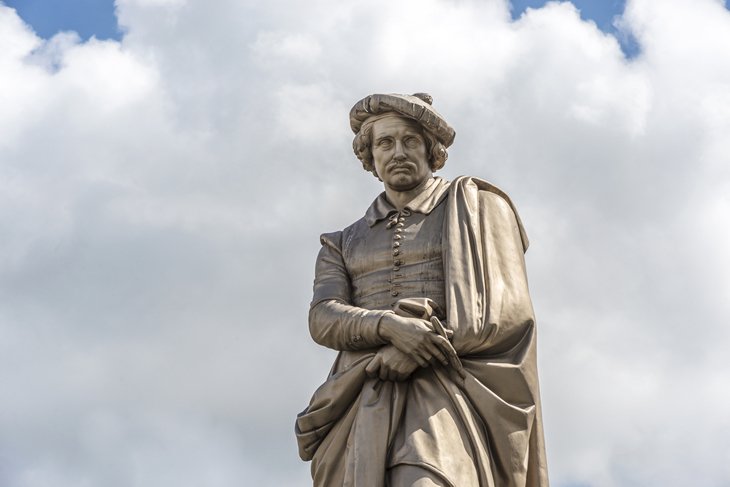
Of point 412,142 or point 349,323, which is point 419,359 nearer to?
point 349,323

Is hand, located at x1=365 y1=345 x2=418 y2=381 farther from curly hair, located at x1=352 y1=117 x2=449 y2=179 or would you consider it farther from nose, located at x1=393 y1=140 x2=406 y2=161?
curly hair, located at x1=352 y1=117 x2=449 y2=179

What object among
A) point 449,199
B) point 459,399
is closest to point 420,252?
point 449,199

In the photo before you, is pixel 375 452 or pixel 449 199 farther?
pixel 449 199

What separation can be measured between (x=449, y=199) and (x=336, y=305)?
141 cm

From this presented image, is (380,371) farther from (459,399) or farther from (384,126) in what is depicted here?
(384,126)

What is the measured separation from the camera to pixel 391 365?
13.1 meters

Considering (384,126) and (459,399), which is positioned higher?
(384,126)

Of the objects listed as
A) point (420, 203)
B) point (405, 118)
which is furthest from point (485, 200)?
point (405, 118)

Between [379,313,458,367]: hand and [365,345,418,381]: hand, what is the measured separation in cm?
6

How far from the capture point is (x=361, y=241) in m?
14.2

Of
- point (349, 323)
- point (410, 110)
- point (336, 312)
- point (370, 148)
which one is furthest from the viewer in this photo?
point (370, 148)

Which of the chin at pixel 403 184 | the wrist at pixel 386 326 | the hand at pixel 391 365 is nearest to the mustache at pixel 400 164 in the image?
the chin at pixel 403 184

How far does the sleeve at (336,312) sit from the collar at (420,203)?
1.27 ft

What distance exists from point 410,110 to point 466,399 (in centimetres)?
274
